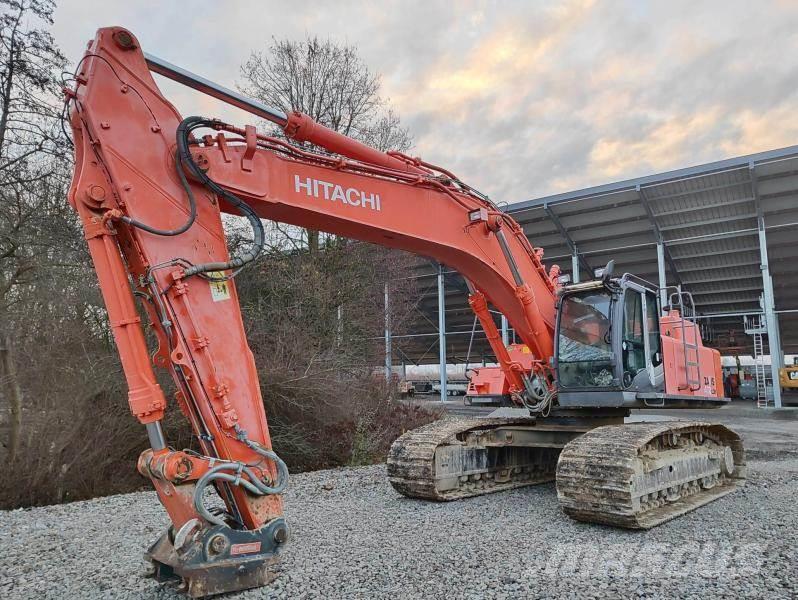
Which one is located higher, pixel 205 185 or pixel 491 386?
pixel 205 185

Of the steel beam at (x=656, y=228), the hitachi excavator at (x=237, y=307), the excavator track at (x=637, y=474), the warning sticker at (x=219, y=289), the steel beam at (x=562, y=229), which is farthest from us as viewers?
the steel beam at (x=562, y=229)

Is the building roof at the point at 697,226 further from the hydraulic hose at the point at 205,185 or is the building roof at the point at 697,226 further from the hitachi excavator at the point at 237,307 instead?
the hydraulic hose at the point at 205,185

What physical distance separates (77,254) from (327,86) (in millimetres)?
8907

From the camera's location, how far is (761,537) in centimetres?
547

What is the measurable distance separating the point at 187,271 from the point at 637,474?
14.6ft

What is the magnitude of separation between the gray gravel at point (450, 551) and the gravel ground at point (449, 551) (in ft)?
0.05

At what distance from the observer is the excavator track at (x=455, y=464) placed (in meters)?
7.05

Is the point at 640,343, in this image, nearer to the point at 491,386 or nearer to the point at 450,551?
the point at 491,386

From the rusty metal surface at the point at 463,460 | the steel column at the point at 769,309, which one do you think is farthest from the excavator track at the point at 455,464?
the steel column at the point at 769,309

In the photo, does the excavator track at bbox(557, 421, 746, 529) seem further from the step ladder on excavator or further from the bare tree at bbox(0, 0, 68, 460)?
the step ladder on excavator

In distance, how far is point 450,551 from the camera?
16.7 ft

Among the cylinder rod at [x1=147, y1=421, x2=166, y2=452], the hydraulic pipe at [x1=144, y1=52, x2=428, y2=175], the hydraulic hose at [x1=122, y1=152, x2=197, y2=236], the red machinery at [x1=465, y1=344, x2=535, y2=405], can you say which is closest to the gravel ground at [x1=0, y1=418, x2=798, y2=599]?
the cylinder rod at [x1=147, y1=421, x2=166, y2=452]

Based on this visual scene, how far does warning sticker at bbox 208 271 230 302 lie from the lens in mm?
4160

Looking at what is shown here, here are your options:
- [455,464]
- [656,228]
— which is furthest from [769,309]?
[455,464]
